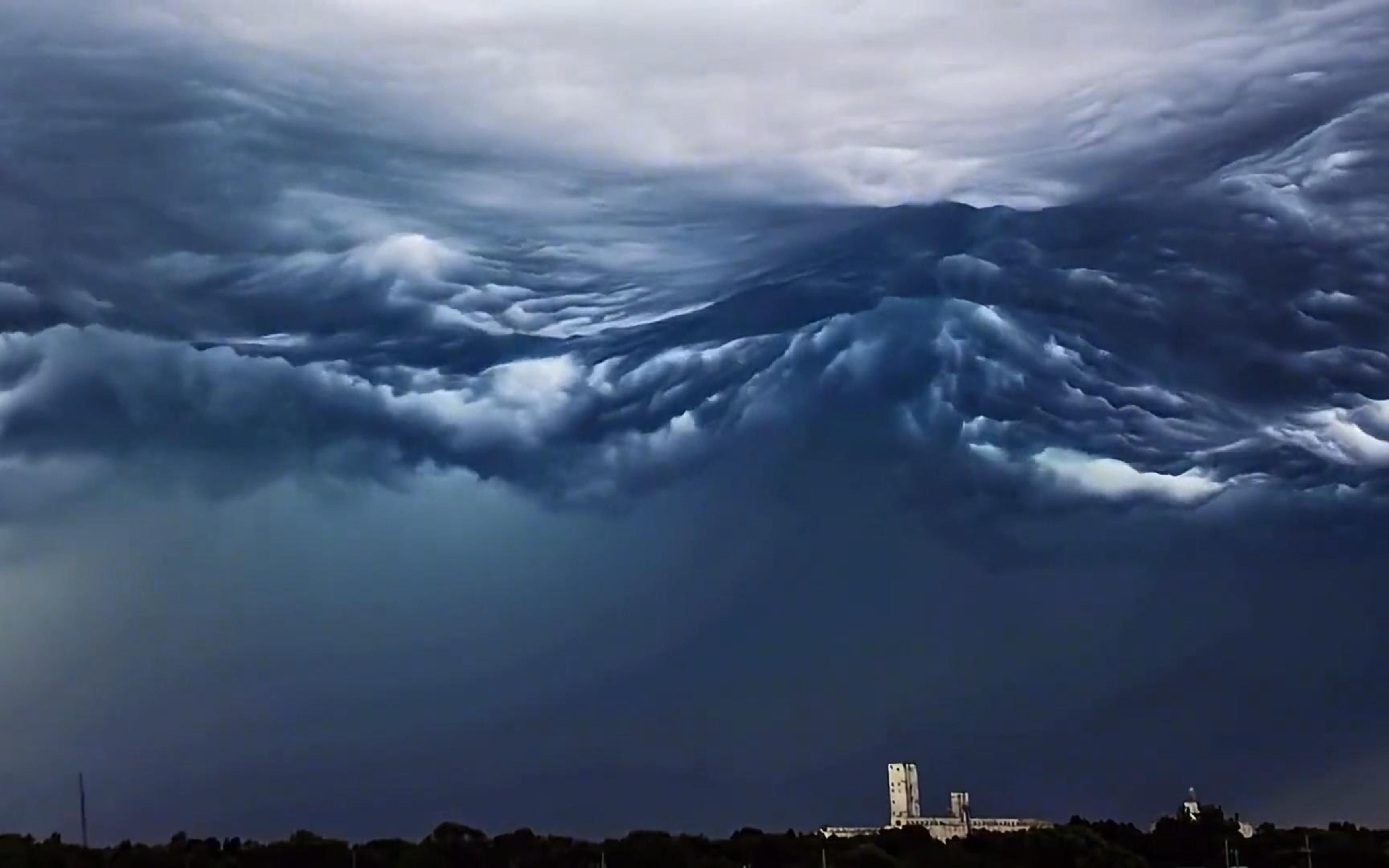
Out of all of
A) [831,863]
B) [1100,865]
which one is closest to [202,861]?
[831,863]

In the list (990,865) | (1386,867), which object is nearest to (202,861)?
(990,865)

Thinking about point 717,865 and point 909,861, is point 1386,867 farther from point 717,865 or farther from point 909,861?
point 717,865

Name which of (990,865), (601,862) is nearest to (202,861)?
(601,862)

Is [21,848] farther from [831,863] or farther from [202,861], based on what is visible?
[831,863]

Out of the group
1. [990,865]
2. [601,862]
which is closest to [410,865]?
[601,862]

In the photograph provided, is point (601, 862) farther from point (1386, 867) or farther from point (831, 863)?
point (1386, 867)

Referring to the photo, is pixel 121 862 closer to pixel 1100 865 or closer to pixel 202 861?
pixel 202 861
